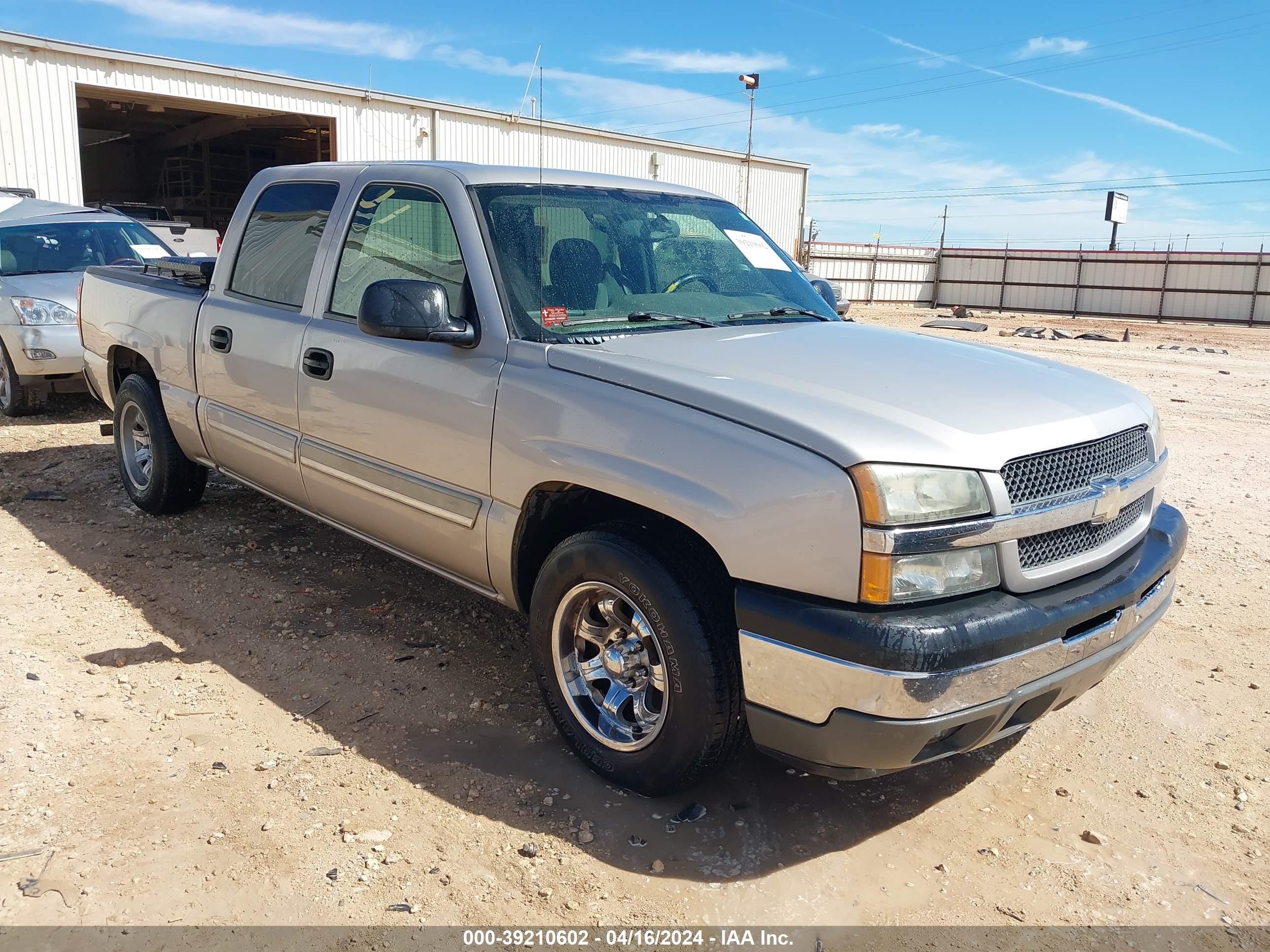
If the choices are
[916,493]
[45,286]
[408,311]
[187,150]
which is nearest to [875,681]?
[916,493]

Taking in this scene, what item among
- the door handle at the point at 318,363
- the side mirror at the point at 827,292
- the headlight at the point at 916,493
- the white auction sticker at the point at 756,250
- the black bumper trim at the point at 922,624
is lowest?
the black bumper trim at the point at 922,624

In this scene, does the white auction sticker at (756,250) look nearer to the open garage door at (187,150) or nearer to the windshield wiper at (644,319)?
the windshield wiper at (644,319)

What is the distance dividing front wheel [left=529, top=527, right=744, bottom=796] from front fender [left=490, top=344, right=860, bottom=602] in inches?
7.8

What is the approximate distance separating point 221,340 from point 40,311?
474 cm

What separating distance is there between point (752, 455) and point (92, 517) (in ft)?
16.0

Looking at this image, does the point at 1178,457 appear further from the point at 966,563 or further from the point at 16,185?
the point at 16,185

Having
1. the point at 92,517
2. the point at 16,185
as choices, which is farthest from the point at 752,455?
the point at 16,185

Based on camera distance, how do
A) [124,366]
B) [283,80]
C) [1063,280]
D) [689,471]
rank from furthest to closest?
[1063,280]
[283,80]
[124,366]
[689,471]

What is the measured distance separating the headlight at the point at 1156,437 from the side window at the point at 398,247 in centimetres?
240

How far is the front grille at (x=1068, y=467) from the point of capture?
2.60 meters

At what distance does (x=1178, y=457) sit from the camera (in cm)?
812

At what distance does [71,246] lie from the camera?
9.38 meters

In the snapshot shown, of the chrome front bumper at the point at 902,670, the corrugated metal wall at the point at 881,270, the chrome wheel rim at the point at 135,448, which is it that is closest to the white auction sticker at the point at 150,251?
the chrome wheel rim at the point at 135,448

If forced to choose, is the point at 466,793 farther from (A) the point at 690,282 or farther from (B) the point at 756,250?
(B) the point at 756,250
